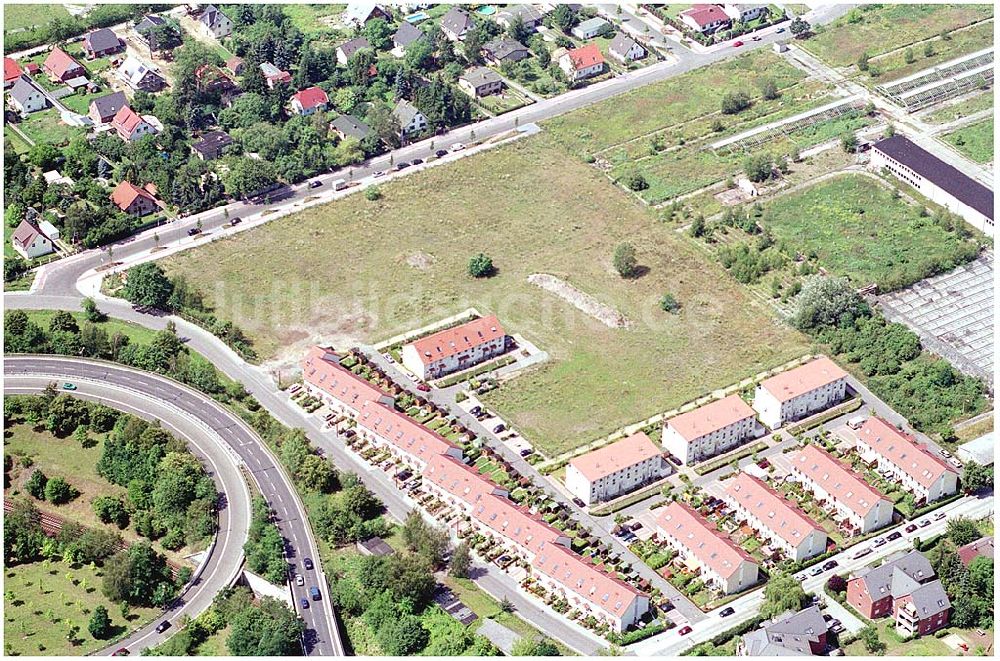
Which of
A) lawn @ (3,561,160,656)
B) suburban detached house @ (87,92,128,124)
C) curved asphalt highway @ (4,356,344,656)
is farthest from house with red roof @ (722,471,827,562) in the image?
suburban detached house @ (87,92,128,124)

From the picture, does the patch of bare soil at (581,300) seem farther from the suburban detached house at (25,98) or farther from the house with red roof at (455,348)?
the suburban detached house at (25,98)

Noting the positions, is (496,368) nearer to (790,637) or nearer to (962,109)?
(790,637)

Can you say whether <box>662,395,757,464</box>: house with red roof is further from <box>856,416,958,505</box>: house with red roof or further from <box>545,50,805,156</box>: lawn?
<box>545,50,805,156</box>: lawn

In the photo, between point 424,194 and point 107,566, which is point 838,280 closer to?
point 424,194

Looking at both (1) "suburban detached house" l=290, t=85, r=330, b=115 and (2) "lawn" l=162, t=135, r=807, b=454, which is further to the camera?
(1) "suburban detached house" l=290, t=85, r=330, b=115

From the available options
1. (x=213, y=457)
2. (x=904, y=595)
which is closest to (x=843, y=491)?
(x=904, y=595)

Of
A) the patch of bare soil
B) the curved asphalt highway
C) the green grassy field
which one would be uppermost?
the curved asphalt highway
